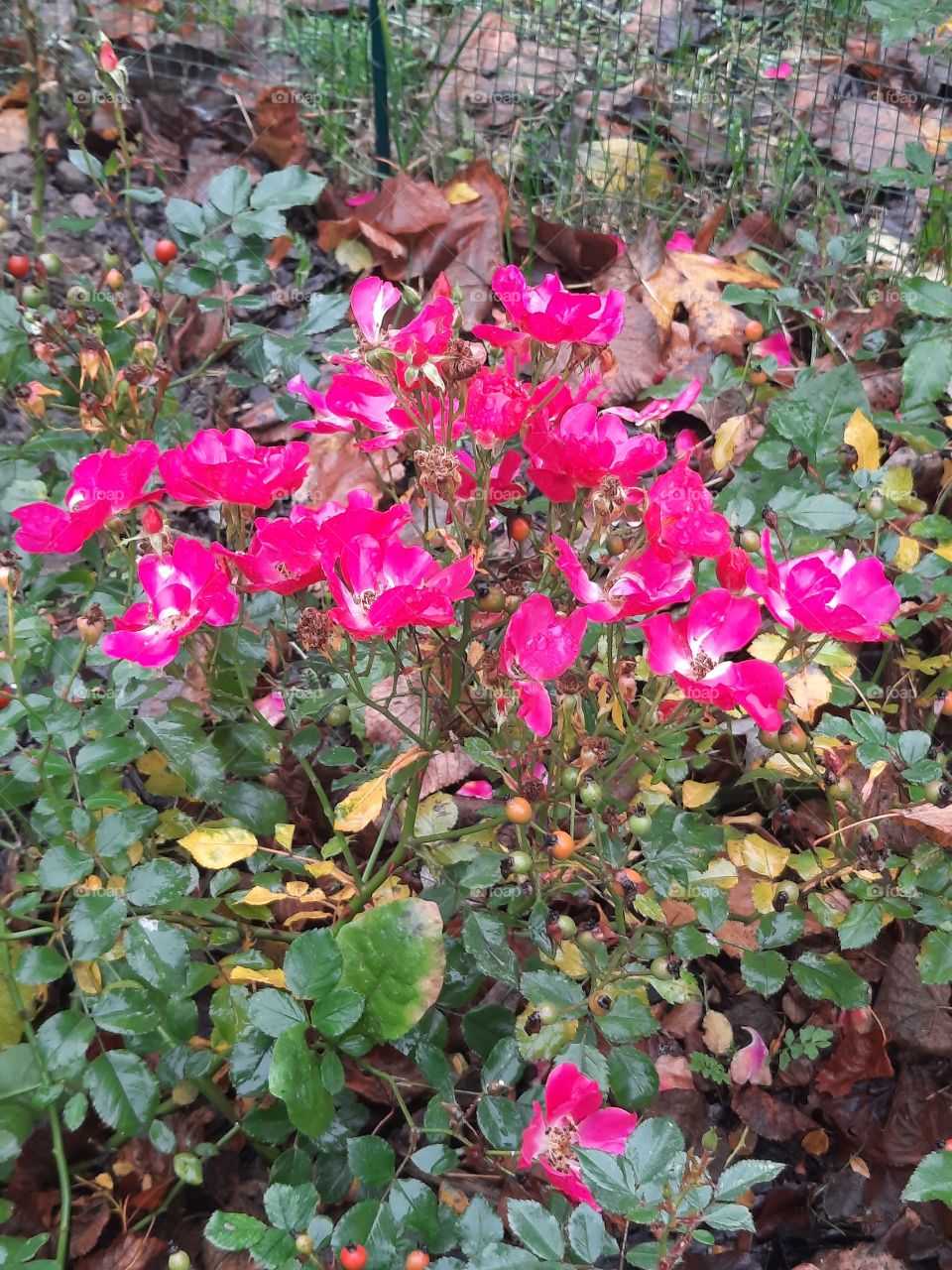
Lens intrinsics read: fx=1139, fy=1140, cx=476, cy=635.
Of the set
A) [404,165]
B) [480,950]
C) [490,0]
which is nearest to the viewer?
[480,950]

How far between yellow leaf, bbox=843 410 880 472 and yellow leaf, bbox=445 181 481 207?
3.74ft

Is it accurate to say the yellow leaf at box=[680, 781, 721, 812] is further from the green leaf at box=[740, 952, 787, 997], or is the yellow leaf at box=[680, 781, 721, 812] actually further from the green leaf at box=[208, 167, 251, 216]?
the green leaf at box=[208, 167, 251, 216]

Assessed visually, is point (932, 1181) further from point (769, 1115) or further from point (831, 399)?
point (831, 399)

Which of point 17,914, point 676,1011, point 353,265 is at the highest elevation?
point 353,265

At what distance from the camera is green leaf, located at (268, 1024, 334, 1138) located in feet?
3.50

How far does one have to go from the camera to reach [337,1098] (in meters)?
1.27

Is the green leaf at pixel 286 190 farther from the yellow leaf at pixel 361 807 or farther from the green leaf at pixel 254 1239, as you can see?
the green leaf at pixel 254 1239

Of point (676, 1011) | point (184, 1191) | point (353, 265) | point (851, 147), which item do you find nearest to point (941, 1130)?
point (676, 1011)

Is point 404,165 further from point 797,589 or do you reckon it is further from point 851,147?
point 797,589

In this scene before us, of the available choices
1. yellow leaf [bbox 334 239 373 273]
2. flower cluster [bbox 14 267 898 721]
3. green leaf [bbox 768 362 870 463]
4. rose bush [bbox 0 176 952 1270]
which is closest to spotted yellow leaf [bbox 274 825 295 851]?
rose bush [bbox 0 176 952 1270]

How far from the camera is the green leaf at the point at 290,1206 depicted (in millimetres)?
1041

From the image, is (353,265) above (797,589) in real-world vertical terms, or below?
below

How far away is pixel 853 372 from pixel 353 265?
1.18 m

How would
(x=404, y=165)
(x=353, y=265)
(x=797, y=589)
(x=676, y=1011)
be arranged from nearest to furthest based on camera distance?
(x=797, y=589), (x=676, y=1011), (x=353, y=265), (x=404, y=165)
